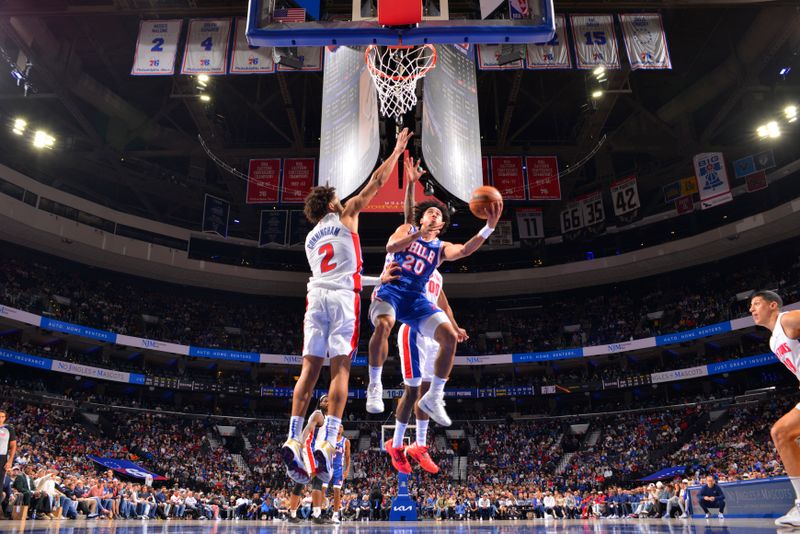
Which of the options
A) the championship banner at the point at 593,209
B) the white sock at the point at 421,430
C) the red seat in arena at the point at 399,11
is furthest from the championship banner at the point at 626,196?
the white sock at the point at 421,430

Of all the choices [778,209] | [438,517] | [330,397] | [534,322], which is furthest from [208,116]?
[778,209]

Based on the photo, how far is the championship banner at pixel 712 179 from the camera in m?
24.1

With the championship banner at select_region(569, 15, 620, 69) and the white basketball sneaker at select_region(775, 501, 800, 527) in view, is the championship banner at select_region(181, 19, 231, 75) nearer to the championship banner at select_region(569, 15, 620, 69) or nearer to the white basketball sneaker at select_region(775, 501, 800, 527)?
the championship banner at select_region(569, 15, 620, 69)

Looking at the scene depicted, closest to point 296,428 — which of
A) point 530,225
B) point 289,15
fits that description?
point 289,15

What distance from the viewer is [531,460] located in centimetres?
3117

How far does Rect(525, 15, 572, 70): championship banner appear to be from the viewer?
52.0 feet

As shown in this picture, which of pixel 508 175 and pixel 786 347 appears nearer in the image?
pixel 786 347

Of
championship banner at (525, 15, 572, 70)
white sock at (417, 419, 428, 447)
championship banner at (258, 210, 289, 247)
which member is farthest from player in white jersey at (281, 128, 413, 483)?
championship banner at (258, 210, 289, 247)

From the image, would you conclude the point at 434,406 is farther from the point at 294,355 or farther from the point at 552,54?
the point at 294,355

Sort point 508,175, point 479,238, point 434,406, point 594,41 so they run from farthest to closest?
point 508,175 → point 594,41 → point 479,238 → point 434,406

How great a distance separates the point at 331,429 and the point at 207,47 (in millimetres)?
14285

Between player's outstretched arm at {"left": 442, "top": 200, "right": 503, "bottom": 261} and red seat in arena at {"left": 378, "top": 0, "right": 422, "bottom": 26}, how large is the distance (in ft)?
7.95

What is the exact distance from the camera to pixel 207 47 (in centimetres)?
1620

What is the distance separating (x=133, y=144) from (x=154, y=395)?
1501 centimetres
